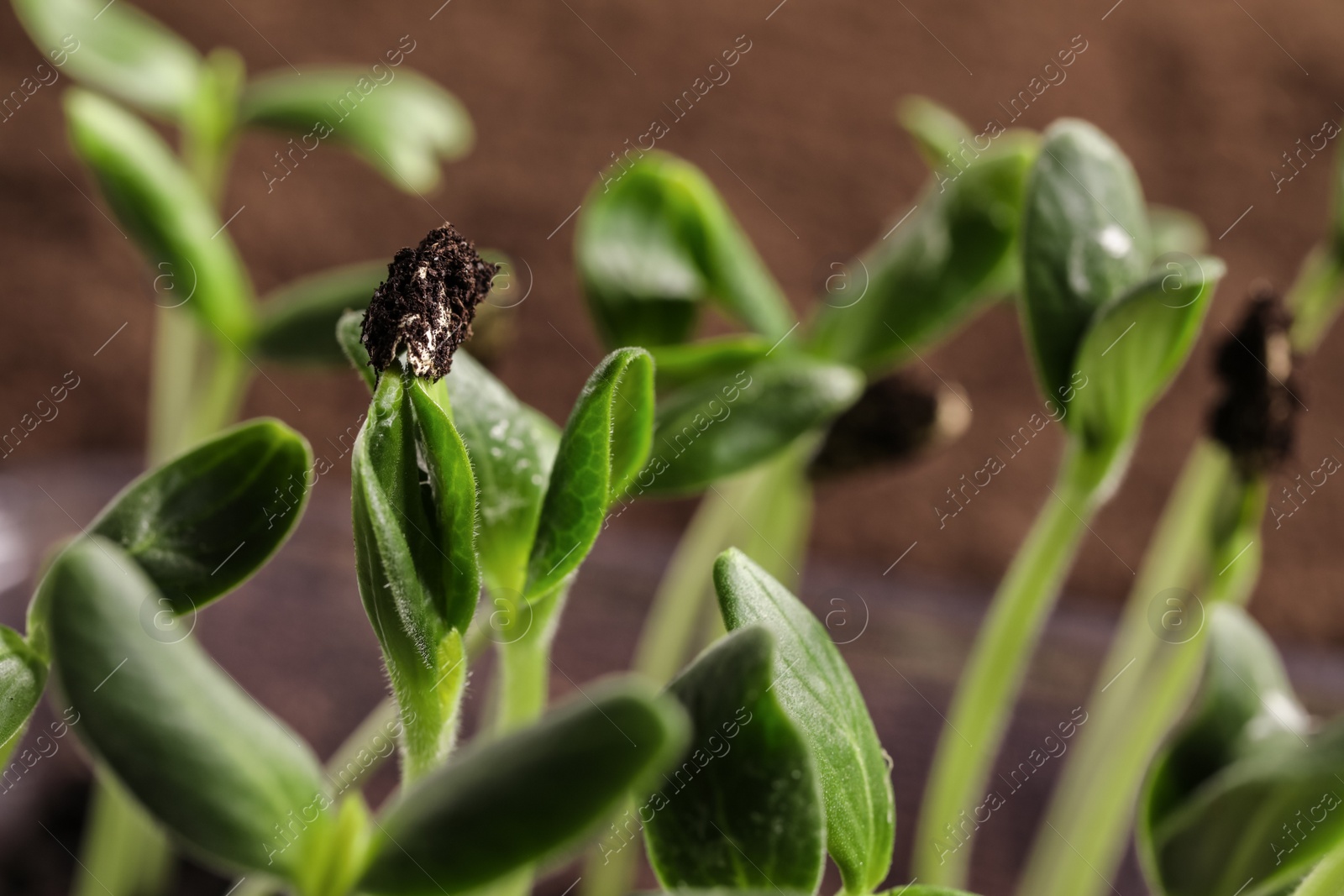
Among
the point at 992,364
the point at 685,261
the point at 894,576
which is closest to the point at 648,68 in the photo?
the point at 992,364

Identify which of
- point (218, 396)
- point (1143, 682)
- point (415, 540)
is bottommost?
point (1143, 682)

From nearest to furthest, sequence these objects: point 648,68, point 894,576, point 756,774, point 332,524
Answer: point 756,774, point 332,524, point 894,576, point 648,68

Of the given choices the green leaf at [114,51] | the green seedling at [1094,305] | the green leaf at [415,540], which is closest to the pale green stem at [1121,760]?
the green seedling at [1094,305]

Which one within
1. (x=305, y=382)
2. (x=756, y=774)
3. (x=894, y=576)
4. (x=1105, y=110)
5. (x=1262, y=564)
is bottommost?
(x=1262, y=564)

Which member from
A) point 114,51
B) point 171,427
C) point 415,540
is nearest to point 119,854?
point 171,427

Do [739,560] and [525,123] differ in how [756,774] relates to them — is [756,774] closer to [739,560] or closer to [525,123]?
[739,560]

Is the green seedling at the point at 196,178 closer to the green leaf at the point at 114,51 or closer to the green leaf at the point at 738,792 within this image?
the green leaf at the point at 114,51

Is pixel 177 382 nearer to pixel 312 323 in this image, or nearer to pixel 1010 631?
pixel 312 323
